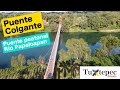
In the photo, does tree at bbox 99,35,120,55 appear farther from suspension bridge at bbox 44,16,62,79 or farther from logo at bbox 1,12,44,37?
logo at bbox 1,12,44,37

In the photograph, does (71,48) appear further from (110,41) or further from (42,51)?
(110,41)

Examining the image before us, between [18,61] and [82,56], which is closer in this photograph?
[18,61]

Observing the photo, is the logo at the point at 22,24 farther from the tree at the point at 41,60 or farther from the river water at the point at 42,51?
the tree at the point at 41,60

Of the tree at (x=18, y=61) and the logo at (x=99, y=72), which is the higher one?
the tree at (x=18, y=61)

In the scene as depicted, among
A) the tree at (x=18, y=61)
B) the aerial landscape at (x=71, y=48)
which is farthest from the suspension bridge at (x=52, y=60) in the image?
the tree at (x=18, y=61)

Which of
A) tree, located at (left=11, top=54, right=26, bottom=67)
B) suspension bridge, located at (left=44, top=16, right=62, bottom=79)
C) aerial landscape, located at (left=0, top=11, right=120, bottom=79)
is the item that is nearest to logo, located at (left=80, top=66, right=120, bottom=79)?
aerial landscape, located at (left=0, top=11, right=120, bottom=79)

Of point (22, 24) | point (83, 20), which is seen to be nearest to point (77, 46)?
point (83, 20)
